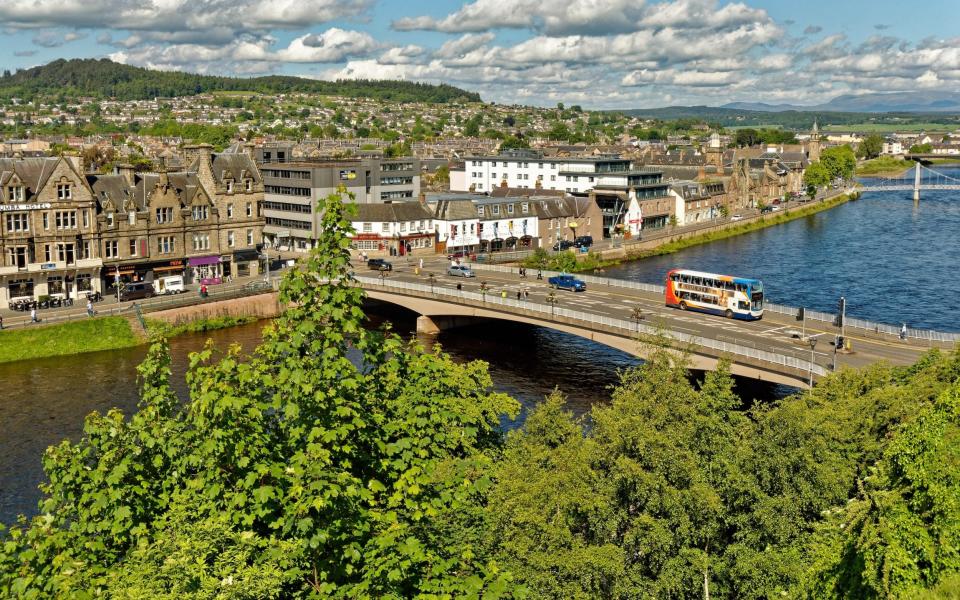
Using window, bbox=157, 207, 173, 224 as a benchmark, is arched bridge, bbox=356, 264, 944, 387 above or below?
below

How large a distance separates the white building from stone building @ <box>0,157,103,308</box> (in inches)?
3010

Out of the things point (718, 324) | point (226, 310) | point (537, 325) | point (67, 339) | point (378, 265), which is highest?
point (378, 265)

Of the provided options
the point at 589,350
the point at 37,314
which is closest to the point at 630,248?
the point at 589,350

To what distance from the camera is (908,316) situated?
82.2 meters

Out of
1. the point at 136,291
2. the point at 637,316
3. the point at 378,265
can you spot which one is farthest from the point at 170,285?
the point at 637,316

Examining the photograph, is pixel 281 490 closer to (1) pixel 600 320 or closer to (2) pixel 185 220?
(1) pixel 600 320

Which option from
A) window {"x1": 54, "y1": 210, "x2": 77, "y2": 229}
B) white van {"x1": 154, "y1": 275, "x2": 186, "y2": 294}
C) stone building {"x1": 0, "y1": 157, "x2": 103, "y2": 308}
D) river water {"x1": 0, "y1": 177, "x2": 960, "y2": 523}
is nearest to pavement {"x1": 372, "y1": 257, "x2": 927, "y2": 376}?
river water {"x1": 0, "y1": 177, "x2": 960, "y2": 523}

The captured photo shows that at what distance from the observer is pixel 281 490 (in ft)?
55.3

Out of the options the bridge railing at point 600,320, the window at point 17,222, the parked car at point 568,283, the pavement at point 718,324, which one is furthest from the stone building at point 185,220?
the parked car at point 568,283

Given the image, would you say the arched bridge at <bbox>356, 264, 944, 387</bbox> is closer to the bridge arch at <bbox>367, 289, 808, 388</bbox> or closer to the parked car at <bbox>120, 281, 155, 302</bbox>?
the bridge arch at <bbox>367, 289, 808, 388</bbox>

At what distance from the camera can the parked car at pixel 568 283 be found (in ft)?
260

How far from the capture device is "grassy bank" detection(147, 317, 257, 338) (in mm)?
74125

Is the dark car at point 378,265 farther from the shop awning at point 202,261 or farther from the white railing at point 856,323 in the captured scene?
the white railing at point 856,323

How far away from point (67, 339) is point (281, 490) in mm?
59314
